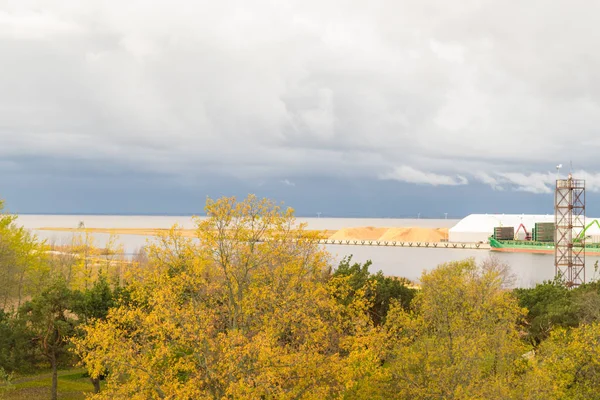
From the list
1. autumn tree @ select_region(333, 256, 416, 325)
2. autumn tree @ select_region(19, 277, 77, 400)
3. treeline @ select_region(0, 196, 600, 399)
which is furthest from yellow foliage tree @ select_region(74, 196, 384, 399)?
autumn tree @ select_region(333, 256, 416, 325)

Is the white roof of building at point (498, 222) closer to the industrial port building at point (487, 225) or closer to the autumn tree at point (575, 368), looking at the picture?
the industrial port building at point (487, 225)

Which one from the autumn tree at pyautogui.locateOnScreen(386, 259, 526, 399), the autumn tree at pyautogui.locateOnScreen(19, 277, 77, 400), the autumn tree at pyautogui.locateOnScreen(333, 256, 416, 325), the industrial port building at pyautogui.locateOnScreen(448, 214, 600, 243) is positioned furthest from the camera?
the industrial port building at pyautogui.locateOnScreen(448, 214, 600, 243)

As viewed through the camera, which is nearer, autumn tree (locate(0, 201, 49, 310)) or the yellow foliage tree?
the yellow foliage tree

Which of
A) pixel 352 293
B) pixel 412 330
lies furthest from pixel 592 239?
pixel 412 330

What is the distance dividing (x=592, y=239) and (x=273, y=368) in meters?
160

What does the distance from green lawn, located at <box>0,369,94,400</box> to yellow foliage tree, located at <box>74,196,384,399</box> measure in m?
Answer: 12.8

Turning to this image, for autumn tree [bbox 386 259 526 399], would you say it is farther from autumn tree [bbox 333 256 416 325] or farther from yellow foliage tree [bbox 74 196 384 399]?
autumn tree [bbox 333 256 416 325]

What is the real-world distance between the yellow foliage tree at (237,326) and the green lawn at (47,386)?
12.8 metres

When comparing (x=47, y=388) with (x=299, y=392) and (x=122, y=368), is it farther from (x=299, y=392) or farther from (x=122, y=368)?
(x=299, y=392)

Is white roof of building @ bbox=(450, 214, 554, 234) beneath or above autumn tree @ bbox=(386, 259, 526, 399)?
above

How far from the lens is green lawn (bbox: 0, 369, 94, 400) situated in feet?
121

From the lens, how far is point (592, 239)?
6284 inches

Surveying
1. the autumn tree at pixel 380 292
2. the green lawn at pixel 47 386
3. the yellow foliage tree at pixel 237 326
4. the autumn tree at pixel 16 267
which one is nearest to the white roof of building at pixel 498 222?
the autumn tree at pixel 380 292

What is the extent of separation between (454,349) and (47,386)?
28.0 metres
